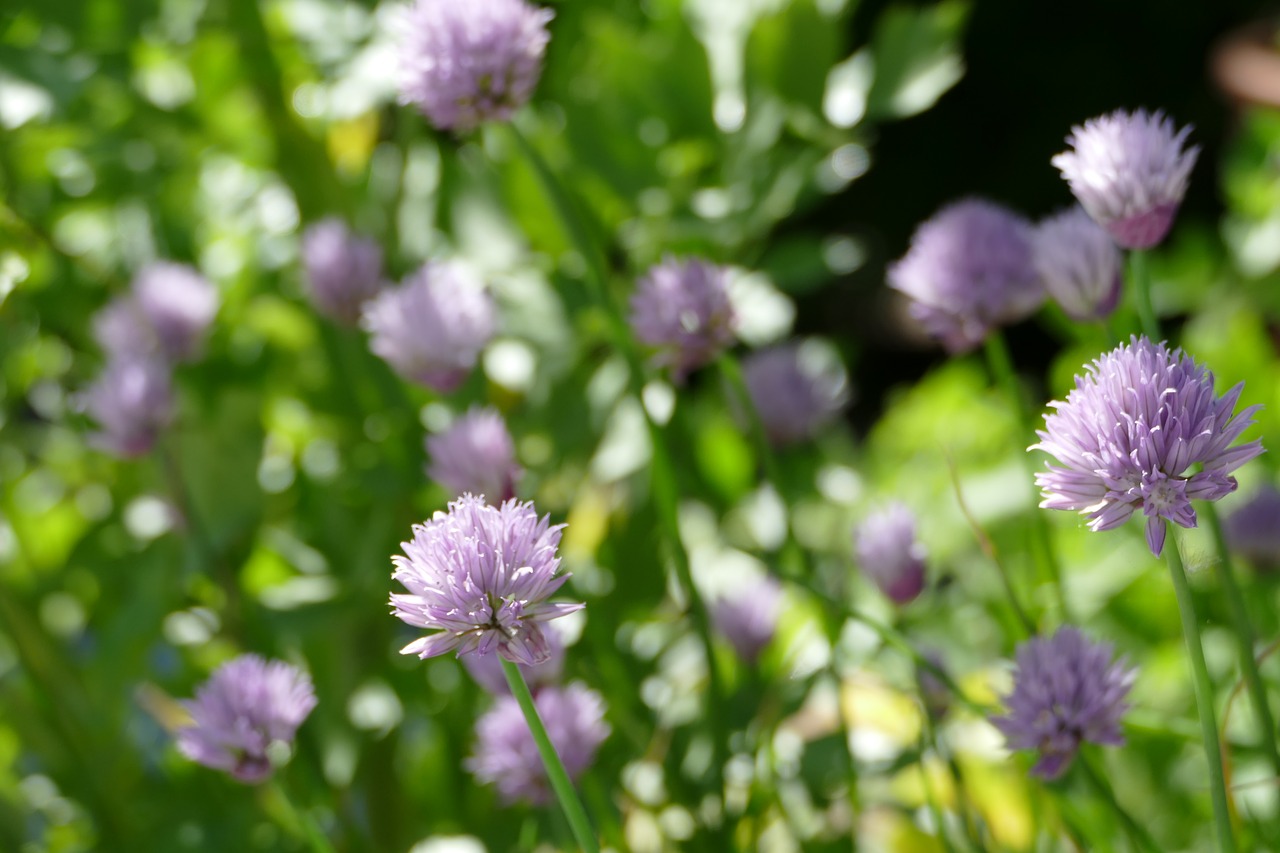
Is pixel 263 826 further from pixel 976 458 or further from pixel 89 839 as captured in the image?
pixel 976 458

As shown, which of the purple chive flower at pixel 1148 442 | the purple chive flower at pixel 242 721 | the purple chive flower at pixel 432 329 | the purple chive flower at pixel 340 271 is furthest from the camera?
the purple chive flower at pixel 340 271

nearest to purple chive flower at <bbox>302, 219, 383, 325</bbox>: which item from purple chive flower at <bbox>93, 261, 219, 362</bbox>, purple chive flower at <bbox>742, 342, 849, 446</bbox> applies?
purple chive flower at <bbox>93, 261, 219, 362</bbox>

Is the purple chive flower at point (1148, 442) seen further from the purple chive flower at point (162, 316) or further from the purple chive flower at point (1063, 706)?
the purple chive flower at point (162, 316)

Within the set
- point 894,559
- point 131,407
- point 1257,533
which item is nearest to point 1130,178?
point 894,559

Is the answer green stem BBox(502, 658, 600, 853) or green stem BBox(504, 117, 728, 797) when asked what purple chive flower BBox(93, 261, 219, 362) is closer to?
green stem BBox(504, 117, 728, 797)

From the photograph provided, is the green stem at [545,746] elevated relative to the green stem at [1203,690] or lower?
elevated

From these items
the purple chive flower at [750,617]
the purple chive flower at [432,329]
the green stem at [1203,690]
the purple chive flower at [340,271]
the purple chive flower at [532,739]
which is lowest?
the green stem at [1203,690]

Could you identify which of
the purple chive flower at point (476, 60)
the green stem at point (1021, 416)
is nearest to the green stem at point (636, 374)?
the purple chive flower at point (476, 60)

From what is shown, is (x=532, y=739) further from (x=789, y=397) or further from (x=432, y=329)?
(x=789, y=397)
